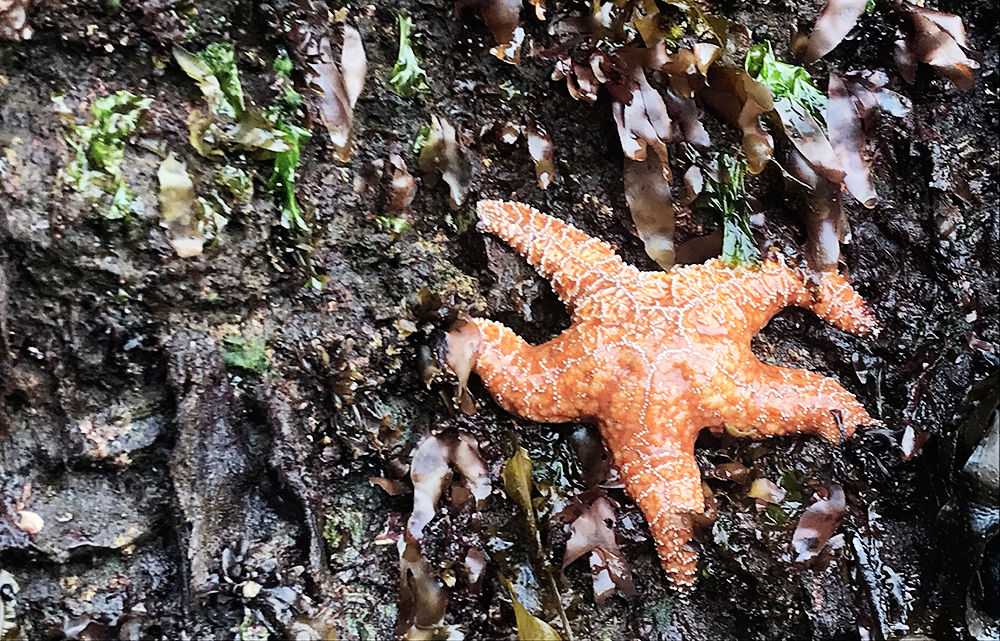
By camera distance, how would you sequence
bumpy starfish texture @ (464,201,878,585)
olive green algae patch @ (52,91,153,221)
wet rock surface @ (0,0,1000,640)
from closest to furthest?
1. olive green algae patch @ (52,91,153,221)
2. wet rock surface @ (0,0,1000,640)
3. bumpy starfish texture @ (464,201,878,585)

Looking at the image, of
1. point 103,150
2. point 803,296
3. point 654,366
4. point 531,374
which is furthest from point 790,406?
point 103,150

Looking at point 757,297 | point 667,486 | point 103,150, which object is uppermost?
point 103,150

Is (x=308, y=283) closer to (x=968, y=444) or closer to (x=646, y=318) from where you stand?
(x=646, y=318)

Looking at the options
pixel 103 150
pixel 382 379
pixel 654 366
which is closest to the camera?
pixel 103 150

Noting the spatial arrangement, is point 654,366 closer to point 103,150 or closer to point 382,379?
point 382,379

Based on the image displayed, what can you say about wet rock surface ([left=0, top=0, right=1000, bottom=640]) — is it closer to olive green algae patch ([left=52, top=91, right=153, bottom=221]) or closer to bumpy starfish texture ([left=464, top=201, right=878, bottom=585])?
olive green algae patch ([left=52, top=91, right=153, bottom=221])

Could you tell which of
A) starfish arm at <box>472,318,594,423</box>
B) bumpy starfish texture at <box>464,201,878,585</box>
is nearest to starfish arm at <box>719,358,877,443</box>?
bumpy starfish texture at <box>464,201,878,585</box>

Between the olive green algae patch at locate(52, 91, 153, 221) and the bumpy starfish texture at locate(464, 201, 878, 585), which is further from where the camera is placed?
the bumpy starfish texture at locate(464, 201, 878, 585)
